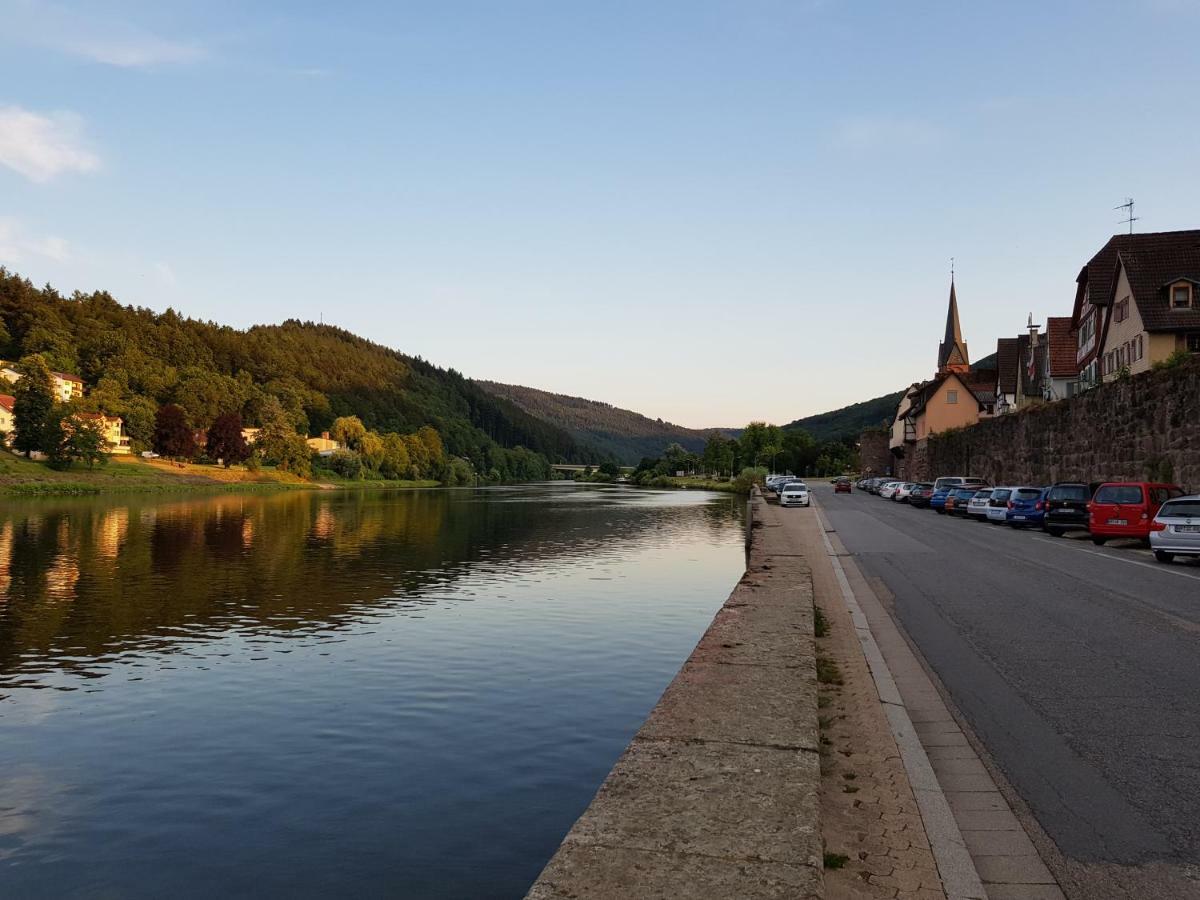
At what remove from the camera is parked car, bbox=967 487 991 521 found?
39809mm

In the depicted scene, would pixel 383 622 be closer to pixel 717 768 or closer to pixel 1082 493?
pixel 717 768

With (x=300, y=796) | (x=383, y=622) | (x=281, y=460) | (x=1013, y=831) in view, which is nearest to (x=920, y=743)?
(x=1013, y=831)

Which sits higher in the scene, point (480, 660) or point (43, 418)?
point (43, 418)

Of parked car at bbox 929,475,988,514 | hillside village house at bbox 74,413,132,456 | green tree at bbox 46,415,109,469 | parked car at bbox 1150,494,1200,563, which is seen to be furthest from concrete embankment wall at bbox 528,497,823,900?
hillside village house at bbox 74,413,132,456

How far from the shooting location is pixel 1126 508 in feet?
81.5

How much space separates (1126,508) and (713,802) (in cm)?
2512

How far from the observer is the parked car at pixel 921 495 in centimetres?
5506

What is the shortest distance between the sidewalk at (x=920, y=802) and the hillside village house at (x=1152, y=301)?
1581 inches

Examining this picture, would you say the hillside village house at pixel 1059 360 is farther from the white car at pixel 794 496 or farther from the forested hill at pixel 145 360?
the forested hill at pixel 145 360

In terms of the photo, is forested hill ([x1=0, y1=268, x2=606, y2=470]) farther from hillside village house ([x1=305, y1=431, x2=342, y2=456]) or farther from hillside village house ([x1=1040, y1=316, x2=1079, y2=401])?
hillside village house ([x1=1040, y1=316, x2=1079, y2=401])

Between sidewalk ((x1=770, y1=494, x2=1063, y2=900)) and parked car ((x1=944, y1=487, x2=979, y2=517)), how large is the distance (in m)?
37.3

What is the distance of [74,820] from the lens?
7.53m

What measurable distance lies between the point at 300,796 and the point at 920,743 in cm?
569

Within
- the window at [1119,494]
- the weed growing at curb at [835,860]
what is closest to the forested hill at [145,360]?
the window at [1119,494]
